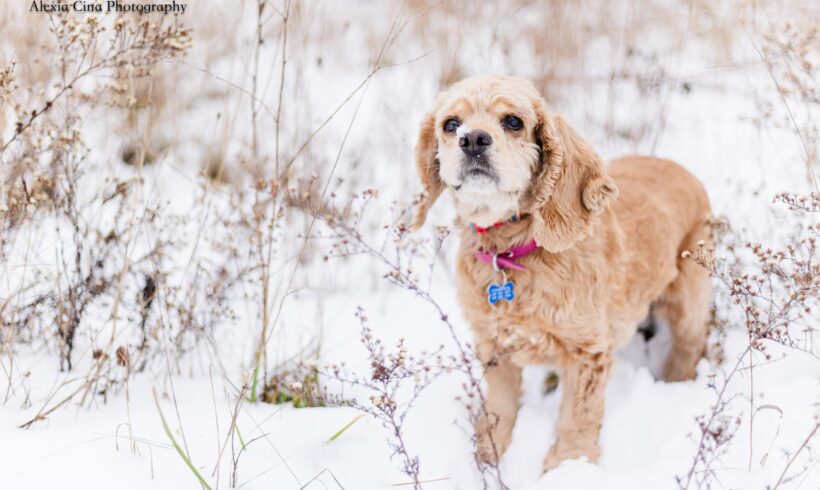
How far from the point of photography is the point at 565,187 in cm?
252

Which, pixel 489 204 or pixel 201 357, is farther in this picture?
pixel 201 357

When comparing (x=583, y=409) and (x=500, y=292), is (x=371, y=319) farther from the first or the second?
(x=583, y=409)

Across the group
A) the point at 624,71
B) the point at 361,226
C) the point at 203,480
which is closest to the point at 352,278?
the point at 361,226

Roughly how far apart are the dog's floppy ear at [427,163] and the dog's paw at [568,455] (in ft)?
3.46

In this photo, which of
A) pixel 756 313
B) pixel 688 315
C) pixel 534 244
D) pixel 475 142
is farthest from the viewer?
pixel 688 315

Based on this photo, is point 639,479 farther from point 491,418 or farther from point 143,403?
point 143,403

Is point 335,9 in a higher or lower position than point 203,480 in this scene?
higher

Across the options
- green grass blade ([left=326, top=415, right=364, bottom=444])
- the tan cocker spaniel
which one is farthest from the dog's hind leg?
green grass blade ([left=326, top=415, right=364, bottom=444])

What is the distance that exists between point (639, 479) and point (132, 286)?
8.93 ft

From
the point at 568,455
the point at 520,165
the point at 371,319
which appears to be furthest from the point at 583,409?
the point at 371,319

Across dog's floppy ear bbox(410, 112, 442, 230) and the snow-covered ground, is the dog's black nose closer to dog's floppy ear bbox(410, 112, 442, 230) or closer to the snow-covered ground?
the snow-covered ground

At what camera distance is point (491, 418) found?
2.80 metres

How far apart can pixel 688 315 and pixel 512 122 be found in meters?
1.37

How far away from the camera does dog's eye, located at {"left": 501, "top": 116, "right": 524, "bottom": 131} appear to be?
2.48m
